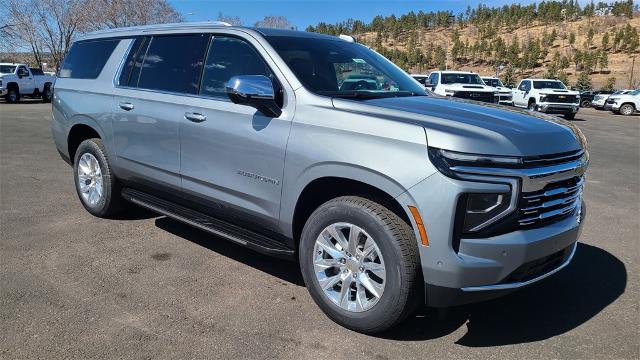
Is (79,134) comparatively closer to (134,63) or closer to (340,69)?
(134,63)

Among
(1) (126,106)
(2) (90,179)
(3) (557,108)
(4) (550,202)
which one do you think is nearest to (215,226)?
(1) (126,106)

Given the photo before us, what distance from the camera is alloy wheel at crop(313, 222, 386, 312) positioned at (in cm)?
320

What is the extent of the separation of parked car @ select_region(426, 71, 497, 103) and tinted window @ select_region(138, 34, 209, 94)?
16093mm

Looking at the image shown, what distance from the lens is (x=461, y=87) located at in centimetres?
2053

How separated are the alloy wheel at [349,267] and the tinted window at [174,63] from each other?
1.81 metres

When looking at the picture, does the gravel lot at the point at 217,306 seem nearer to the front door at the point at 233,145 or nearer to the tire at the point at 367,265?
the tire at the point at 367,265

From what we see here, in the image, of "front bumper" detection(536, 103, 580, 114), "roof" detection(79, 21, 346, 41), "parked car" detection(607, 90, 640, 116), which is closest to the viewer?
"roof" detection(79, 21, 346, 41)

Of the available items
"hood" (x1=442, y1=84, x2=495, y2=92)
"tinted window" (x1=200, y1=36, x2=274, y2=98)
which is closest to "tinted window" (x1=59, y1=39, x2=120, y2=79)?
"tinted window" (x1=200, y1=36, x2=274, y2=98)

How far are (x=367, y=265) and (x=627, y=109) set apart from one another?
3512 cm

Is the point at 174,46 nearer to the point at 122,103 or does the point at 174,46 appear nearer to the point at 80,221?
the point at 122,103

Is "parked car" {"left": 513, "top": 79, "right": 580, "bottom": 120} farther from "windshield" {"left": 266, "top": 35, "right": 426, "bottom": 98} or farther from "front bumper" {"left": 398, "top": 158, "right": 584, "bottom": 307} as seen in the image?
"front bumper" {"left": 398, "top": 158, "right": 584, "bottom": 307}

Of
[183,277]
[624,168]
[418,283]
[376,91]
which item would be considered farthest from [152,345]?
[624,168]

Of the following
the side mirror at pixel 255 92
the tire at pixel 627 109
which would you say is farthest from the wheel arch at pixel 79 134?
the tire at pixel 627 109

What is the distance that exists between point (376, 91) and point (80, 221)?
3536 mm
